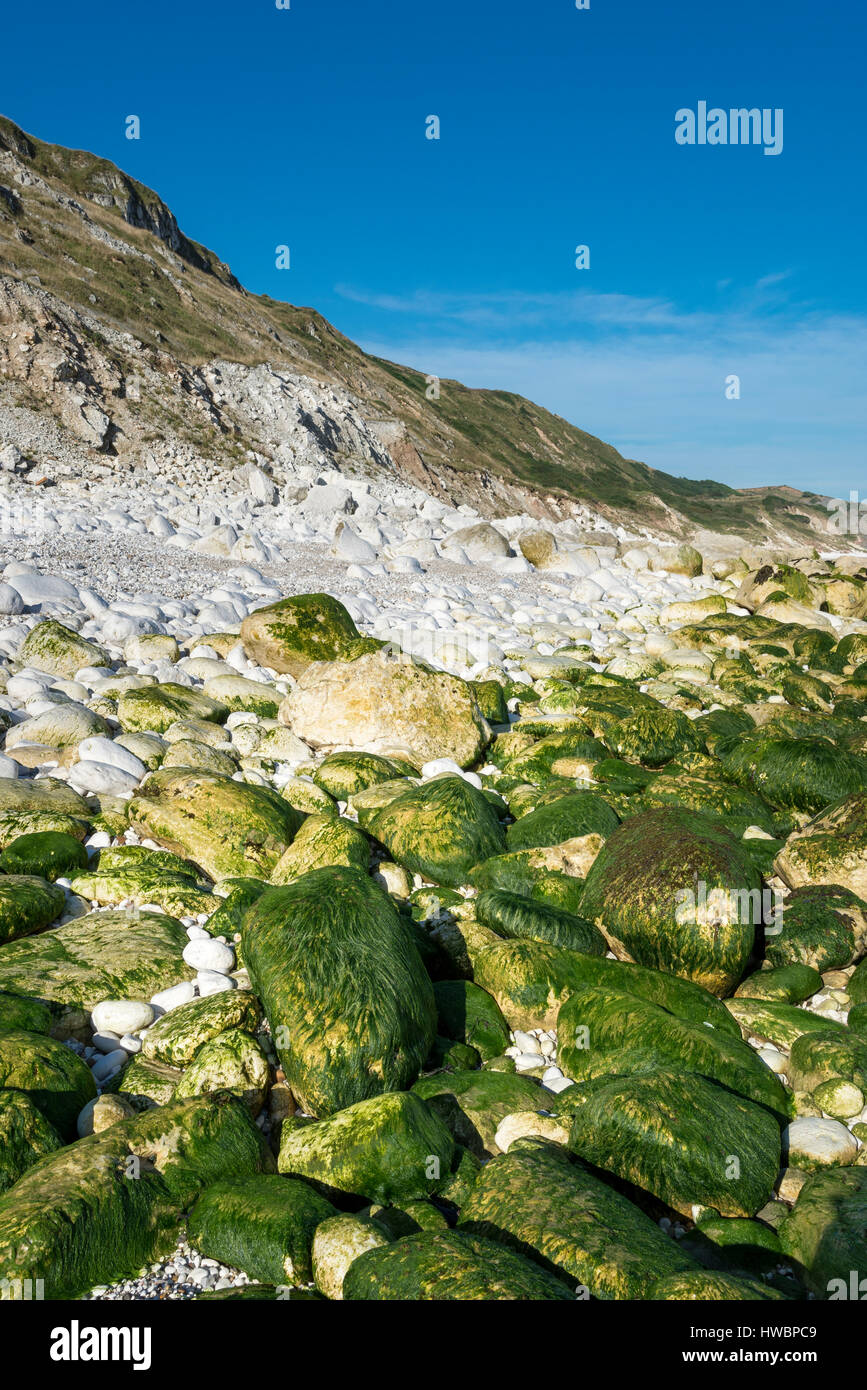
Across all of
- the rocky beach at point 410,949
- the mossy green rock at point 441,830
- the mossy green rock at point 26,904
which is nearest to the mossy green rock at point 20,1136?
the rocky beach at point 410,949

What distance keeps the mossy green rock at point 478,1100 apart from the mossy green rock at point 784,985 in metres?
2.24

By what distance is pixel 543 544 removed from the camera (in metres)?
26.0

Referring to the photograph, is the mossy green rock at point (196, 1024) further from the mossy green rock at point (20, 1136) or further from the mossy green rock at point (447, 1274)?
the mossy green rock at point (447, 1274)

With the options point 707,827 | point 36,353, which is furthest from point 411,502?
point 707,827

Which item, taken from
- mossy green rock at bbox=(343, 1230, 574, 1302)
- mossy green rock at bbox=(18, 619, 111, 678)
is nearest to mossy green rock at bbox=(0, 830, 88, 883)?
mossy green rock at bbox=(343, 1230, 574, 1302)

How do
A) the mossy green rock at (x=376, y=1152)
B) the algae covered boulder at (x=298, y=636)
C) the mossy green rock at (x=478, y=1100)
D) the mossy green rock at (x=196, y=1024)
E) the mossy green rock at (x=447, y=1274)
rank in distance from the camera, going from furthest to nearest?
the algae covered boulder at (x=298, y=636), the mossy green rock at (x=196, y=1024), the mossy green rock at (x=478, y=1100), the mossy green rock at (x=376, y=1152), the mossy green rock at (x=447, y=1274)

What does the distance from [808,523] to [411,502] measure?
68.7m

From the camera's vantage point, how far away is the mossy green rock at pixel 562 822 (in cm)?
862

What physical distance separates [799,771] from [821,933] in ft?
11.0

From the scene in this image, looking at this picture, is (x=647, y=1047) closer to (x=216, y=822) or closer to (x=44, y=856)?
(x=216, y=822)

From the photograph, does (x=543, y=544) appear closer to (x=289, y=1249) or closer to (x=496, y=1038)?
(x=496, y=1038)

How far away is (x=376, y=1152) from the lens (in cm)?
452

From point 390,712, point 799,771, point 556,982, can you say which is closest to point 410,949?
point 556,982

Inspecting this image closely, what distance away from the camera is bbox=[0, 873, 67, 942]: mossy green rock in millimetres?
6238
